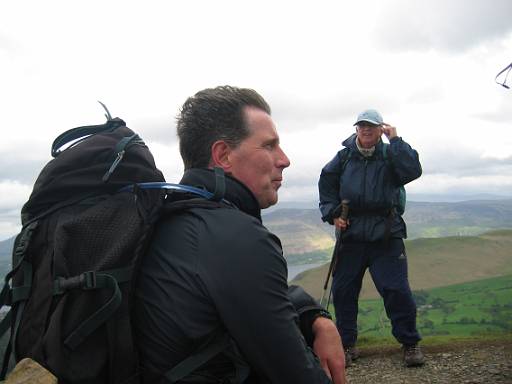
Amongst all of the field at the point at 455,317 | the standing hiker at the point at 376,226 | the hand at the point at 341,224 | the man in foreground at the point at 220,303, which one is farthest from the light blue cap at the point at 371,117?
the field at the point at 455,317

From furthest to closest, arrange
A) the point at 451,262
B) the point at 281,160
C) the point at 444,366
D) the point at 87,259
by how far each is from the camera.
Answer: the point at 451,262 → the point at 444,366 → the point at 281,160 → the point at 87,259

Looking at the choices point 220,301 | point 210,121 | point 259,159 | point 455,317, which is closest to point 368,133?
point 259,159

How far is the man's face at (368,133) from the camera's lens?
6.52 meters

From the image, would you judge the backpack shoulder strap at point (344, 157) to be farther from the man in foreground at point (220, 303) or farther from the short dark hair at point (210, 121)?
the man in foreground at point (220, 303)

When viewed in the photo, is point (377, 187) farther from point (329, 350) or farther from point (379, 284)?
point (329, 350)

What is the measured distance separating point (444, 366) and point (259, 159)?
5.49 meters

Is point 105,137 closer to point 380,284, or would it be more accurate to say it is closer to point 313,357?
point 313,357

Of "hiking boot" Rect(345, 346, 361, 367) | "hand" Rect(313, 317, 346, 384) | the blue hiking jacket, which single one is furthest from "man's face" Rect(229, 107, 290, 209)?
"hiking boot" Rect(345, 346, 361, 367)

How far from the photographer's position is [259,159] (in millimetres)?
2641

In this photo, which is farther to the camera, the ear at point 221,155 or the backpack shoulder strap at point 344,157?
the backpack shoulder strap at point 344,157

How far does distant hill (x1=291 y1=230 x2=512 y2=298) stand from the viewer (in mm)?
95375

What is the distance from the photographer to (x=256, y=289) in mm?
1905

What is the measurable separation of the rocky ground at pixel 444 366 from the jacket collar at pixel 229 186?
486cm

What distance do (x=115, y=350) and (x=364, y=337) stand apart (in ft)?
25.8
